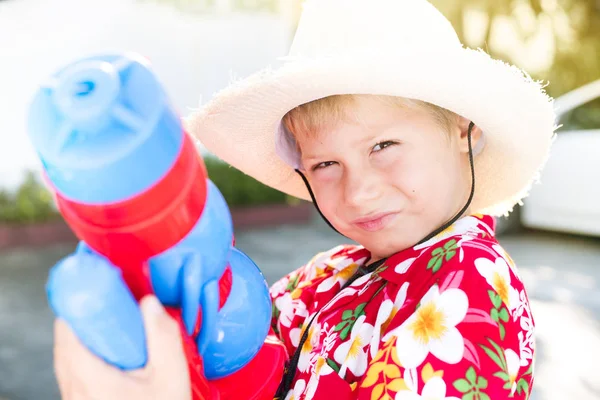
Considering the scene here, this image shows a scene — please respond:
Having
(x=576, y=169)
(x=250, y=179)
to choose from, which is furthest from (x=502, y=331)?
(x=250, y=179)

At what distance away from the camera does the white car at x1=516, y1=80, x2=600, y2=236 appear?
4.84m

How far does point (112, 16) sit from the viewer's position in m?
7.63

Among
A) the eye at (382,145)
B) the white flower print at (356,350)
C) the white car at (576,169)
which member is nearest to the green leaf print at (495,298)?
the white flower print at (356,350)

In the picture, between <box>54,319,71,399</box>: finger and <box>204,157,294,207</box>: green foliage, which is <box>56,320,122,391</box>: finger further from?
<box>204,157,294,207</box>: green foliage

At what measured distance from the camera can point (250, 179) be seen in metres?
7.40

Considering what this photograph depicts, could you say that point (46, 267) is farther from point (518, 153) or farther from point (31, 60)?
point (518, 153)

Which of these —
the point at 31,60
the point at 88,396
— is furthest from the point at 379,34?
the point at 31,60

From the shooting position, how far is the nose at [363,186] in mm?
1166

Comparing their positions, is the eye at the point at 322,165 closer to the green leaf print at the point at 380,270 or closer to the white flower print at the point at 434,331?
the green leaf print at the point at 380,270

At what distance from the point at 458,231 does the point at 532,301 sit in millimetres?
2969

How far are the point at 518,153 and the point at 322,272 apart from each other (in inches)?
21.6

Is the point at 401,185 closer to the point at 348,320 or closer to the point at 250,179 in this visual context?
the point at 348,320

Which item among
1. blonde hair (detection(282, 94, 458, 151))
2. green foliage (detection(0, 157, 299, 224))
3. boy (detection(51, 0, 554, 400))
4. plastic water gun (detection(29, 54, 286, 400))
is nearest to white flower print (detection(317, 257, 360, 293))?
boy (detection(51, 0, 554, 400))

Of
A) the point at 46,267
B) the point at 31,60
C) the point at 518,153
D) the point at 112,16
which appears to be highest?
the point at 518,153
